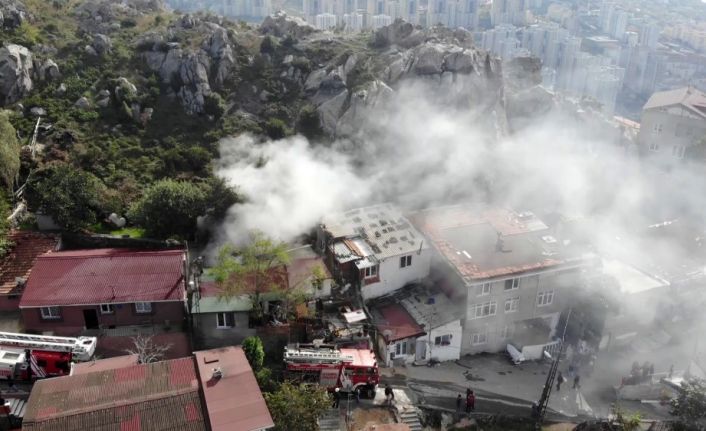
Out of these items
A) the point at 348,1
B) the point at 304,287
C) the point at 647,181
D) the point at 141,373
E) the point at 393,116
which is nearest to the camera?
the point at 141,373

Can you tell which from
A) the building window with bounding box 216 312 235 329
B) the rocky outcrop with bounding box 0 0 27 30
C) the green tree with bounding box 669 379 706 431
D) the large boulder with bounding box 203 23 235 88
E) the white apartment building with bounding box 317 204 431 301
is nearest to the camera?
the green tree with bounding box 669 379 706 431

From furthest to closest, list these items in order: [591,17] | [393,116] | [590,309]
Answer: [591,17] < [393,116] < [590,309]

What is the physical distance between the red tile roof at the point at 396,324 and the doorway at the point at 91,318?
11356 millimetres

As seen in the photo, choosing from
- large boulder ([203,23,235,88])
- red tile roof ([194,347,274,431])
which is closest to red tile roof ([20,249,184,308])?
red tile roof ([194,347,274,431])

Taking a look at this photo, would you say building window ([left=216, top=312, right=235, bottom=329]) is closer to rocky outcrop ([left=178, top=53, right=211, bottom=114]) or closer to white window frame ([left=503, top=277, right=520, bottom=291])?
white window frame ([left=503, top=277, right=520, bottom=291])

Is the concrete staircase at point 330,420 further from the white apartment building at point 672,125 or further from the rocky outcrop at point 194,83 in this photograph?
the white apartment building at point 672,125

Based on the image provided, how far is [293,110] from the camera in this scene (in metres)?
40.2

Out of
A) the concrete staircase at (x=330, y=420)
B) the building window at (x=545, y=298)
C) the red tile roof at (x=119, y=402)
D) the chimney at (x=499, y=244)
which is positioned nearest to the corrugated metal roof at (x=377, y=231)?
the chimney at (x=499, y=244)

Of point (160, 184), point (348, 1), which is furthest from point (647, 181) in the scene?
point (348, 1)

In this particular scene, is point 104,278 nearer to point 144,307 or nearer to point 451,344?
point 144,307

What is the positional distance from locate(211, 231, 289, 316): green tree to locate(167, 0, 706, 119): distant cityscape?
234 feet

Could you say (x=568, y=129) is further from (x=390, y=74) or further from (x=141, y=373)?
(x=141, y=373)

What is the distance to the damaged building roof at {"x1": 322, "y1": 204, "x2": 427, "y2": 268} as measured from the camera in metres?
25.6

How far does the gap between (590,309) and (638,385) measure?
3.73 metres
